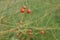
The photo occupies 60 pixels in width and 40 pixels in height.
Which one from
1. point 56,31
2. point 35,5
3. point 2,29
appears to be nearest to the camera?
point 2,29

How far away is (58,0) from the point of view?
243 centimetres

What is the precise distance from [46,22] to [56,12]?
240 millimetres

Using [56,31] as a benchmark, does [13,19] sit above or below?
above

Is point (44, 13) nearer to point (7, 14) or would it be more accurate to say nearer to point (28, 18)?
point (28, 18)

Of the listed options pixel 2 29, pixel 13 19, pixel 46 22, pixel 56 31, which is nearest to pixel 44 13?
pixel 46 22

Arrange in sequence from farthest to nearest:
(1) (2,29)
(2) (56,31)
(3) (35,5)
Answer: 1. (3) (35,5)
2. (2) (56,31)
3. (1) (2,29)

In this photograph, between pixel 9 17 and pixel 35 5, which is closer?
pixel 9 17

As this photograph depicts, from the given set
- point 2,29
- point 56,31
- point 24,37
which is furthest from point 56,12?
point 2,29

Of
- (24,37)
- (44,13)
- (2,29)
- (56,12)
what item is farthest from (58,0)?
(2,29)

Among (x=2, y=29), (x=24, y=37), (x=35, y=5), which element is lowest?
(x=24, y=37)

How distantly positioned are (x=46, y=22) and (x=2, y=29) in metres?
0.50

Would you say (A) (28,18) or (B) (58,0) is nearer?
(A) (28,18)

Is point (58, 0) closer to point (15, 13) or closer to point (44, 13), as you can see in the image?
point (44, 13)

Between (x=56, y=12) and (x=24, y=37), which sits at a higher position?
(x=56, y=12)
